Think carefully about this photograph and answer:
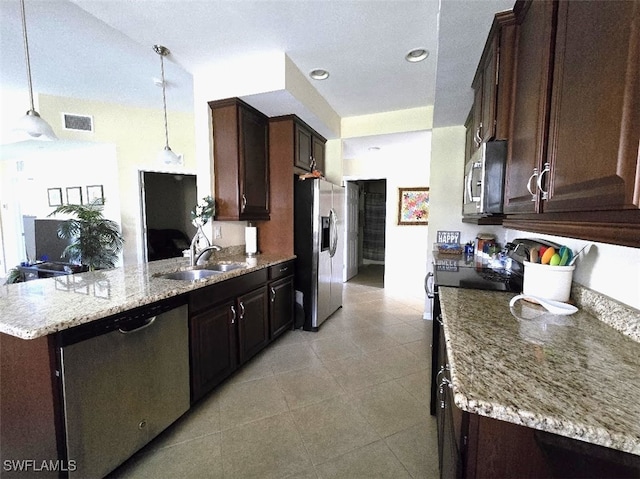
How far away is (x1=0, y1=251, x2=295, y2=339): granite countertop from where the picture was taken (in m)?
1.09

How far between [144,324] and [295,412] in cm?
111

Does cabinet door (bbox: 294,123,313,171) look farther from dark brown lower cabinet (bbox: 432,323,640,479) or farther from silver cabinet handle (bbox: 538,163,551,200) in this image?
dark brown lower cabinet (bbox: 432,323,640,479)

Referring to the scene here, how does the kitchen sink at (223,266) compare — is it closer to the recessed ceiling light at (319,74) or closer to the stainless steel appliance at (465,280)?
the stainless steel appliance at (465,280)

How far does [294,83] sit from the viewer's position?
8.04 feet

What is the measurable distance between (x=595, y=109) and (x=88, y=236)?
491cm

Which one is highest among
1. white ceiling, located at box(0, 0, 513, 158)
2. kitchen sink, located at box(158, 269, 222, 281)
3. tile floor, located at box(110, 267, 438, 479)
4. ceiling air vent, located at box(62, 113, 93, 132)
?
white ceiling, located at box(0, 0, 513, 158)

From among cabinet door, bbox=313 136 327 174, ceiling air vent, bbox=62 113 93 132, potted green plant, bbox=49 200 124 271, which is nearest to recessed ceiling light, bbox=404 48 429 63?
cabinet door, bbox=313 136 327 174

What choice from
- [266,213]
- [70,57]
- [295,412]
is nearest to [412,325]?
[295,412]

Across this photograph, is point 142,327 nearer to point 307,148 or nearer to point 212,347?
point 212,347

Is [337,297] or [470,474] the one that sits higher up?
[470,474]

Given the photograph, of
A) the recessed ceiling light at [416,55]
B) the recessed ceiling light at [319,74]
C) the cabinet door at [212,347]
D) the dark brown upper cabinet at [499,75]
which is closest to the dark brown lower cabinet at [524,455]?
the dark brown upper cabinet at [499,75]

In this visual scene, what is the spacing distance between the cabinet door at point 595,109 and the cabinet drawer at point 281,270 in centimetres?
219

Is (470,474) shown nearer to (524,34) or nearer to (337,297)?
(524,34)

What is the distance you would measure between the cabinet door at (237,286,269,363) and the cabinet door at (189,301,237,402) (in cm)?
9
